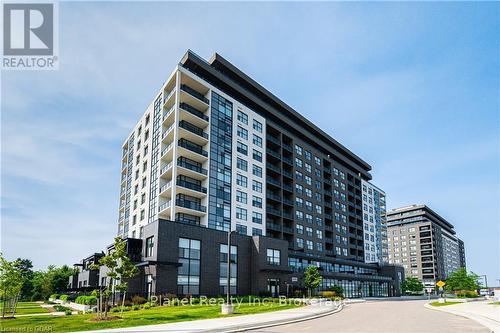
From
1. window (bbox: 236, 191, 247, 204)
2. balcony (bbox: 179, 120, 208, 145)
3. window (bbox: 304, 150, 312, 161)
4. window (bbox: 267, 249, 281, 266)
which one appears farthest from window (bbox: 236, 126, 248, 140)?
window (bbox: 304, 150, 312, 161)

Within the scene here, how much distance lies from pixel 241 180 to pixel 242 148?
5565 millimetres

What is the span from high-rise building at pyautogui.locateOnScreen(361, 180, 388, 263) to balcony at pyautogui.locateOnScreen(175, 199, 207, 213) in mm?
64399

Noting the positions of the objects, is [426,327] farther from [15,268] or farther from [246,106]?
[246,106]

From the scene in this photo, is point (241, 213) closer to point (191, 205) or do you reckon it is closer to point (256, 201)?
point (256, 201)

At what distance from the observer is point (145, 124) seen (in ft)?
228

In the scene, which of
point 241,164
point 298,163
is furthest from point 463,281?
point 241,164

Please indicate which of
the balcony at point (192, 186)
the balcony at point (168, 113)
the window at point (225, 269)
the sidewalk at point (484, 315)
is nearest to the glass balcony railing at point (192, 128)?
the balcony at point (168, 113)

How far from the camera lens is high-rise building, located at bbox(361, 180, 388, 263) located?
108000 millimetres

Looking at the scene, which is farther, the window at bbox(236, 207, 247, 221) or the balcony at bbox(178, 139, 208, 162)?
the window at bbox(236, 207, 247, 221)

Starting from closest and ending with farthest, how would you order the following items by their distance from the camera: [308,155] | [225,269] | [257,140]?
1. [225,269]
2. [257,140]
3. [308,155]

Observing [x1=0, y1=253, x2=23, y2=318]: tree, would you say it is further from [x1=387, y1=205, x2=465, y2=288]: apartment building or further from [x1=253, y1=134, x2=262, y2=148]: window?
[x1=387, y1=205, x2=465, y2=288]: apartment building

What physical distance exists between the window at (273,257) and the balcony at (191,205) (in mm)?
11277

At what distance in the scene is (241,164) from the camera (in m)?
63.6

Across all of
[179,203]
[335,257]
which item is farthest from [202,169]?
[335,257]
